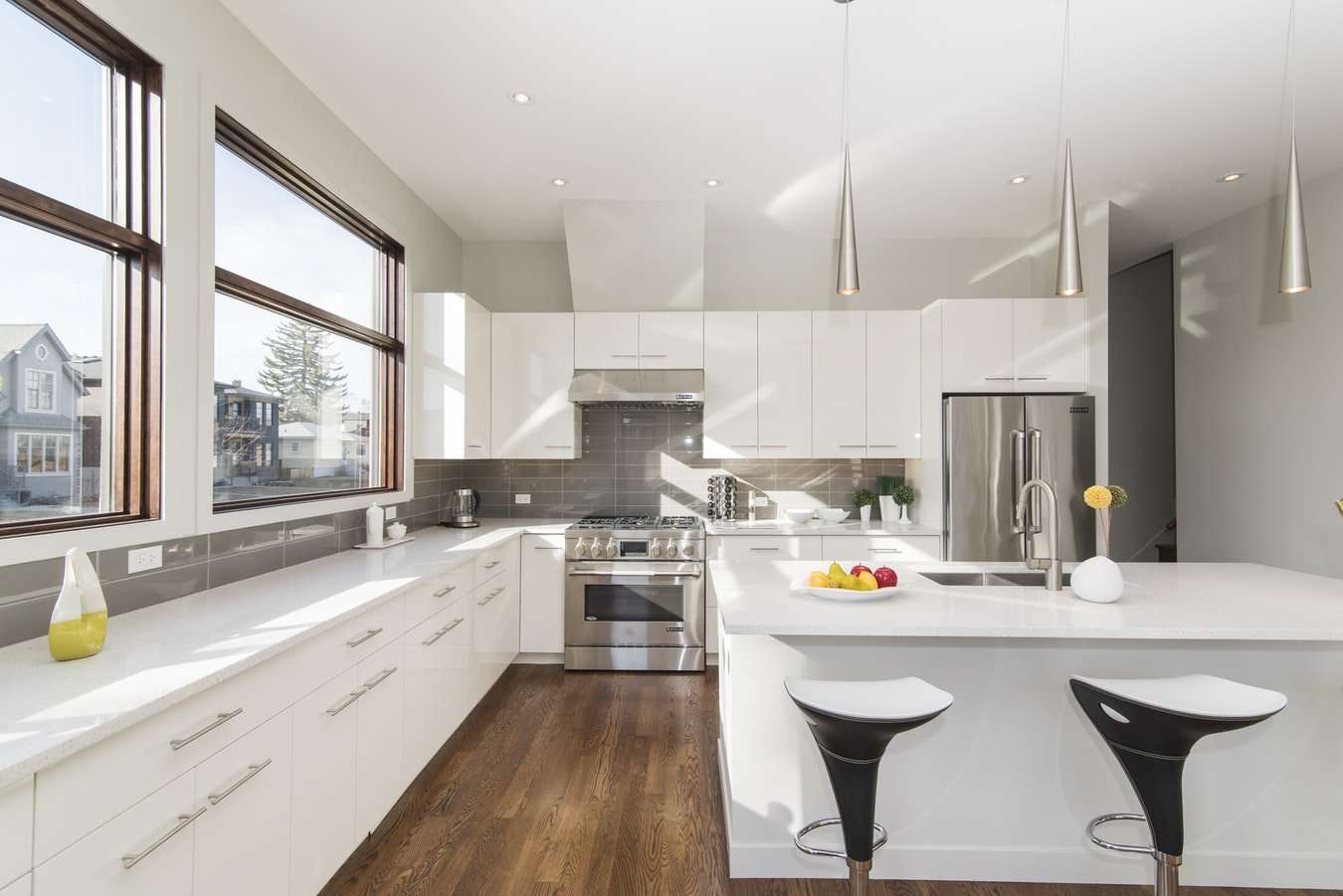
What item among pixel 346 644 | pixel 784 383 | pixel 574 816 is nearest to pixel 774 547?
pixel 784 383

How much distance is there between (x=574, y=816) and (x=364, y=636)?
1.04 m

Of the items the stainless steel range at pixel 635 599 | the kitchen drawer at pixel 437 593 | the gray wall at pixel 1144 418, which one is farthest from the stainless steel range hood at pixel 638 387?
the gray wall at pixel 1144 418

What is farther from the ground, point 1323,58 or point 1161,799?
point 1323,58

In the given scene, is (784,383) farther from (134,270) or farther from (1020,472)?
(134,270)

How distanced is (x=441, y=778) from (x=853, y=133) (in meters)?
3.37

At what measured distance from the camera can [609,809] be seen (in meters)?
2.44

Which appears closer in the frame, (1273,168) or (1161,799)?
(1161,799)

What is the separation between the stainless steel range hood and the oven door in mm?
1011

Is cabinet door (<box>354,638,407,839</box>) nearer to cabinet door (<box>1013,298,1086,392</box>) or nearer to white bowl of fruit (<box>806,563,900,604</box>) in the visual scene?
white bowl of fruit (<box>806,563,900,604</box>)

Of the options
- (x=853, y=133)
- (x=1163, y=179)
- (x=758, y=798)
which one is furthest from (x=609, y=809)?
(x=1163, y=179)

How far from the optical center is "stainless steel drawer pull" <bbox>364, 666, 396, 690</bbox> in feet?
6.86

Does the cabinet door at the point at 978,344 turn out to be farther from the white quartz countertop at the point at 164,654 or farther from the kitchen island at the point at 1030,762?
the white quartz countertop at the point at 164,654

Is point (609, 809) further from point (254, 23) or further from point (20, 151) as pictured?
point (254, 23)

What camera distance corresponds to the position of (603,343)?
163 inches
